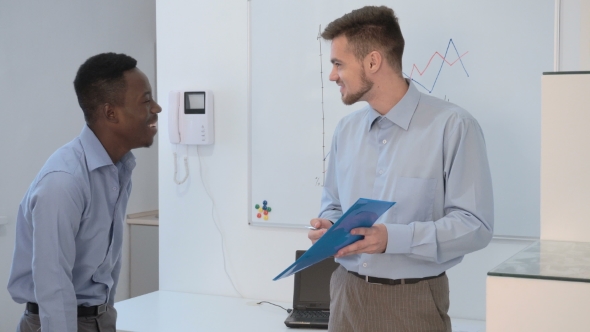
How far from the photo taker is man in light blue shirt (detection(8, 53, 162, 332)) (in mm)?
1702

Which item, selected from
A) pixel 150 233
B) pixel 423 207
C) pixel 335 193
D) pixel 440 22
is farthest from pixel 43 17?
pixel 423 207

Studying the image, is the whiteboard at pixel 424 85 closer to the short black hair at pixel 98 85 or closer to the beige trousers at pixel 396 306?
the beige trousers at pixel 396 306

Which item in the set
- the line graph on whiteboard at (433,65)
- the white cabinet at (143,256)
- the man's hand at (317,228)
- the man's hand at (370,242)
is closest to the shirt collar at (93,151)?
the man's hand at (317,228)

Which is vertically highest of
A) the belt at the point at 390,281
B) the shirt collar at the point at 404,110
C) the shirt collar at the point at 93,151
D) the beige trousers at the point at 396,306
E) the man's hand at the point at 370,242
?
the shirt collar at the point at 404,110

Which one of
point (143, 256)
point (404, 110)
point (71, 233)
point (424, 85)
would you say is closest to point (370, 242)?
point (404, 110)

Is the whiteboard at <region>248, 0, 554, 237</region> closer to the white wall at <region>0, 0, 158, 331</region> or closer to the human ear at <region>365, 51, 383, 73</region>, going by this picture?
the human ear at <region>365, 51, 383, 73</region>

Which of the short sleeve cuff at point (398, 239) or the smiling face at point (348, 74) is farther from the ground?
the smiling face at point (348, 74)

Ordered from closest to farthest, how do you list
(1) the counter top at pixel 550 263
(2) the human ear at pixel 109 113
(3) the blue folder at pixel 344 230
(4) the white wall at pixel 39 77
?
1. (1) the counter top at pixel 550 263
2. (3) the blue folder at pixel 344 230
3. (2) the human ear at pixel 109 113
4. (4) the white wall at pixel 39 77

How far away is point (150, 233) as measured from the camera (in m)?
4.91

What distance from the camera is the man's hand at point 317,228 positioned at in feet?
5.67

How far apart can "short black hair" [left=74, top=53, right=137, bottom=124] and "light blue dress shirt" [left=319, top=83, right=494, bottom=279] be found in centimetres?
78

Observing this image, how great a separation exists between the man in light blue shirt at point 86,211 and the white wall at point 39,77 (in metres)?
2.29

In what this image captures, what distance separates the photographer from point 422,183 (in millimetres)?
1701

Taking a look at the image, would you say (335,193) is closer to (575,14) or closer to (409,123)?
(409,123)
